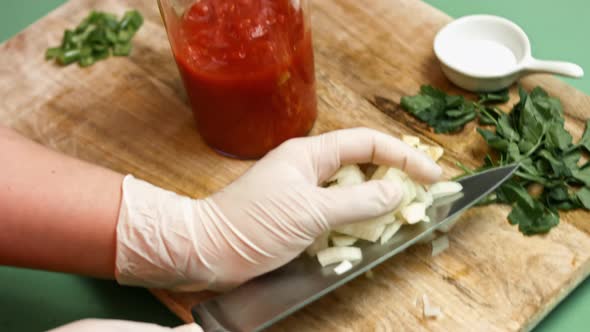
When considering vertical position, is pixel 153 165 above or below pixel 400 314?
above

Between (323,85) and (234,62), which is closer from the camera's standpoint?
(234,62)

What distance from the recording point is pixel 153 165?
67.6 inches

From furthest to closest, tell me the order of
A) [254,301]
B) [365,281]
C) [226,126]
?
[226,126], [365,281], [254,301]

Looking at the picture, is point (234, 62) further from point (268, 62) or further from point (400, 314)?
point (400, 314)

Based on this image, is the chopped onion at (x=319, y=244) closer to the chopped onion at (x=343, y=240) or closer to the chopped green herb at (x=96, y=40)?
the chopped onion at (x=343, y=240)

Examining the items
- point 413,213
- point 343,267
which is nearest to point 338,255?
point 343,267

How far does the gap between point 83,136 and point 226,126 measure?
0.42m

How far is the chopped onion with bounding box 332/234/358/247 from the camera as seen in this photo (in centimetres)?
141

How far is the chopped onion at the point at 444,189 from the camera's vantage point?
1447mm

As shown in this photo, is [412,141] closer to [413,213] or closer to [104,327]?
[413,213]

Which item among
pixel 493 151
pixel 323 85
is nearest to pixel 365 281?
pixel 493 151

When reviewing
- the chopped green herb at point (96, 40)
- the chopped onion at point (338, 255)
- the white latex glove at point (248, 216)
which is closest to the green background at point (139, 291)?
the white latex glove at point (248, 216)

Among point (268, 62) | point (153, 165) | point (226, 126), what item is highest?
point (268, 62)

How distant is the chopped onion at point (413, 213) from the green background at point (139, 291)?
379 mm
